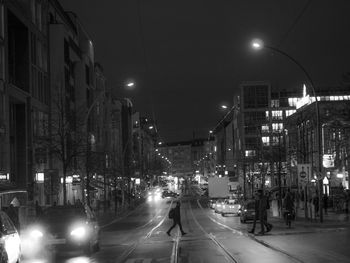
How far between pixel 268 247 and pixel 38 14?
42782 mm

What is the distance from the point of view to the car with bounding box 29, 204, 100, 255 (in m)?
22.3

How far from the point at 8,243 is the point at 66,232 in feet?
26.0

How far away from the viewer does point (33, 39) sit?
57.6 metres

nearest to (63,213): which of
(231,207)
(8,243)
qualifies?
(8,243)

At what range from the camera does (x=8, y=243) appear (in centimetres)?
1462

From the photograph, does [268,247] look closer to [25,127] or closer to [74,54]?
[25,127]

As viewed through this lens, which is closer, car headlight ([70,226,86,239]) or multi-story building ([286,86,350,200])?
car headlight ([70,226,86,239])

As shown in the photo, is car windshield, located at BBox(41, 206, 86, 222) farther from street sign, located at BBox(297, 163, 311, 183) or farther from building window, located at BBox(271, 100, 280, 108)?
building window, located at BBox(271, 100, 280, 108)

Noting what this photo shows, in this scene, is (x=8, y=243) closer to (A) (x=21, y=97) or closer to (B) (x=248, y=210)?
(B) (x=248, y=210)

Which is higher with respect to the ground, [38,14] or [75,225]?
[38,14]

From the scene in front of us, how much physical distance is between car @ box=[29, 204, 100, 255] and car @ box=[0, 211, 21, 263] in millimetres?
6428

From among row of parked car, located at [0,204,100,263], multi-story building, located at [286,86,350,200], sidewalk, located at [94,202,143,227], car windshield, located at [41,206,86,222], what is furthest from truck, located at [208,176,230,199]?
row of parked car, located at [0,204,100,263]

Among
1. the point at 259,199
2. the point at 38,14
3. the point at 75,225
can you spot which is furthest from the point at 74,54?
the point at 75,225

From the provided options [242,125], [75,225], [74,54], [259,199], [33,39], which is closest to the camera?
[75,225]
